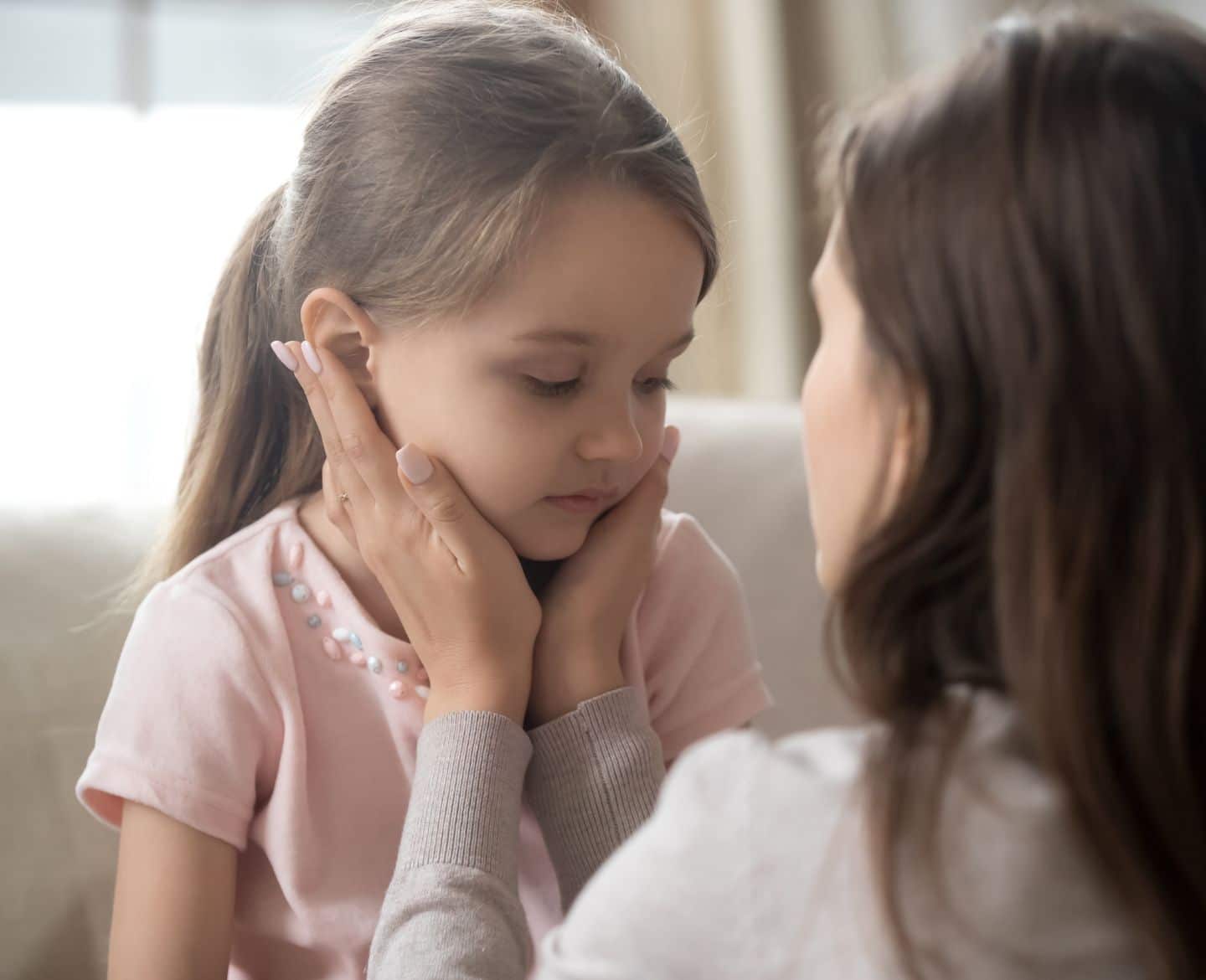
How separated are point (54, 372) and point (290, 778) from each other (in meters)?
1.31

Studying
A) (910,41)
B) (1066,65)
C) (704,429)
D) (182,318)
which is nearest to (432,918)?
(1066,65)

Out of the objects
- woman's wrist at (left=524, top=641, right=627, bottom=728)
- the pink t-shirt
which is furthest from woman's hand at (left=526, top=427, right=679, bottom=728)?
the pink t-shirt

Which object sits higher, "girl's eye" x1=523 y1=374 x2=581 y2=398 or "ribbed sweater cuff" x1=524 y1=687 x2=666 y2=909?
"girl's eye" x1=523 y1=374 x2=581 y2=398

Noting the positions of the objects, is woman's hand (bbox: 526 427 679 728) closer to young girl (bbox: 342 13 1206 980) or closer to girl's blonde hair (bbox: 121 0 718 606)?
girl's blonde hair (bbox: 121 0 718 606)

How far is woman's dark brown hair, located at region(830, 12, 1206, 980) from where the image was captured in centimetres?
59

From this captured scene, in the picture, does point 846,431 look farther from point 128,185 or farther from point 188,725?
point 128,185

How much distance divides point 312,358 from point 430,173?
0.55ft

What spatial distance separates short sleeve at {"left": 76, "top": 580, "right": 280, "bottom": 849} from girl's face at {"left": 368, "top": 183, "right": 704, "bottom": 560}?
8.4 inches

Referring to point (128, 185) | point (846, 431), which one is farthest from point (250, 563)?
point (128, 185)

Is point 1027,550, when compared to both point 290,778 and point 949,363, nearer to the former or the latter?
point 949,363

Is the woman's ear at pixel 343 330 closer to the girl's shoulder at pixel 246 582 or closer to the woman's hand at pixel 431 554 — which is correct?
the woman's hand at pixel 431 554

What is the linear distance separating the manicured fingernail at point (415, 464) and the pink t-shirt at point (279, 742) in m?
0.13

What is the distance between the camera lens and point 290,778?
3.34ft

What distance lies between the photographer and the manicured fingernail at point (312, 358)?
3.44 ft
